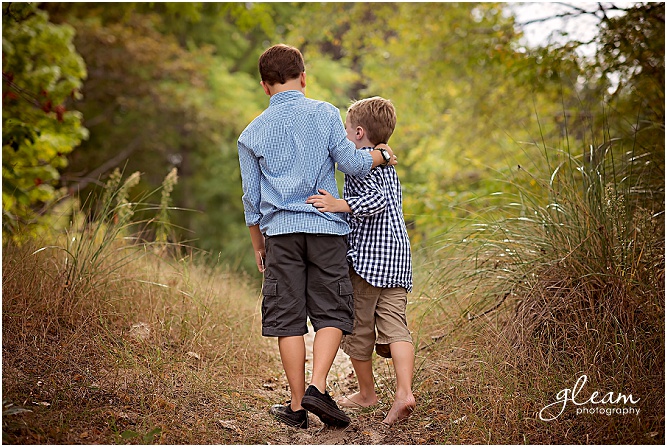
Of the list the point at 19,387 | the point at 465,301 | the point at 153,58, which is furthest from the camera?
the point at 153,58

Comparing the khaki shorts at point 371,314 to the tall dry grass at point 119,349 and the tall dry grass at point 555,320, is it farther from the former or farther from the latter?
the tall dry grass at point 119,349

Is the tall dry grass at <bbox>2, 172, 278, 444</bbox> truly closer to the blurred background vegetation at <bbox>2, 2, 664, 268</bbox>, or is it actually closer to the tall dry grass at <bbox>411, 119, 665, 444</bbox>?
the blurred background vegetation at <bbox>2, 2, 664, 268</bbox>

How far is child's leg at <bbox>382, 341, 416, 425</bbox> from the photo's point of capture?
121 inches

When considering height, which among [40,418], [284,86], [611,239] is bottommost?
[40,418]

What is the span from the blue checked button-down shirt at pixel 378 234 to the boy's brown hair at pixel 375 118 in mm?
189

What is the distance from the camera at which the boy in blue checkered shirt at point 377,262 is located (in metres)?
3.14

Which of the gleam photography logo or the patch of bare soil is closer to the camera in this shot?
the gleam photography logo

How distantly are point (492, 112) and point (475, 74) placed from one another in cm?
65

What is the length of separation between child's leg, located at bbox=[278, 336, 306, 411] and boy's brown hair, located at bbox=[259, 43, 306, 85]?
4.19 ft

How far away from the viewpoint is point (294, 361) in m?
3.03

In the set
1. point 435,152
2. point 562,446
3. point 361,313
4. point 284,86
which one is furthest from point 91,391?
point 435,152

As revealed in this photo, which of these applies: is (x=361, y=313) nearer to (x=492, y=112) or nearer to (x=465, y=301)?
(x=465, y=301)

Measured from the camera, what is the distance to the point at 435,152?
13.8m

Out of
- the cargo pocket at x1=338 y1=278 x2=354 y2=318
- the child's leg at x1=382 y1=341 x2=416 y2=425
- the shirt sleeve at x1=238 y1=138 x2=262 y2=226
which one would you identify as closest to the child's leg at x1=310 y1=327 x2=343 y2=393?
the cargo pocket at x1=338 y1=278 x2=354 y2=318
